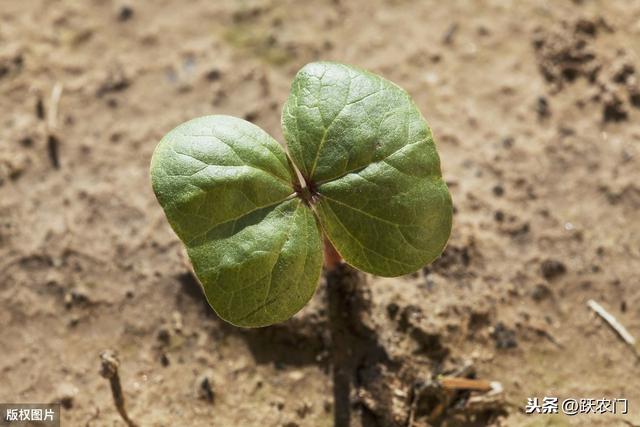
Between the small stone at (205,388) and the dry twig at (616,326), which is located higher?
the dry twig at (616,326)

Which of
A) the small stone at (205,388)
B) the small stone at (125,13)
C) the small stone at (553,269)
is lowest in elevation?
the small stone at (205,388)

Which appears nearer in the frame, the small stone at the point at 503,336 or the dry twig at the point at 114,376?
the dry twig at the point at 114,376

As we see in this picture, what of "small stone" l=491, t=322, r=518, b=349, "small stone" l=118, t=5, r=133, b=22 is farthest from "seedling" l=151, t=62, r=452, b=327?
"small stone" l=118, t=5, r=133, b=22

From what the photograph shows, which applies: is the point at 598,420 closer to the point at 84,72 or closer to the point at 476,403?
the point at 476,403

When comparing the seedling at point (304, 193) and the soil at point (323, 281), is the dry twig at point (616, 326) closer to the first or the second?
the soil at point (323, 281)

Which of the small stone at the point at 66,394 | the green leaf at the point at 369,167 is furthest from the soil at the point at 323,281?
the green leaf at the point at 369,167

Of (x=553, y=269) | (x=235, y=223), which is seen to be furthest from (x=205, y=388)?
(x=553, y=269)

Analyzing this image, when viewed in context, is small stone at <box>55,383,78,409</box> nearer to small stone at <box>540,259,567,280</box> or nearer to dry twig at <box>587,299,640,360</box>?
small stone at <box>540,259,567,280</box>

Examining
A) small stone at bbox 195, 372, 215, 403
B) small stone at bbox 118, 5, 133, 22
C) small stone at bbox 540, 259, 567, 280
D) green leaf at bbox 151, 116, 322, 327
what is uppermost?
small stone at bbox 118, 5, 133, 22

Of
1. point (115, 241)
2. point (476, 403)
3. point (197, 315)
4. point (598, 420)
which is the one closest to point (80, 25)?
point (115, 241)
